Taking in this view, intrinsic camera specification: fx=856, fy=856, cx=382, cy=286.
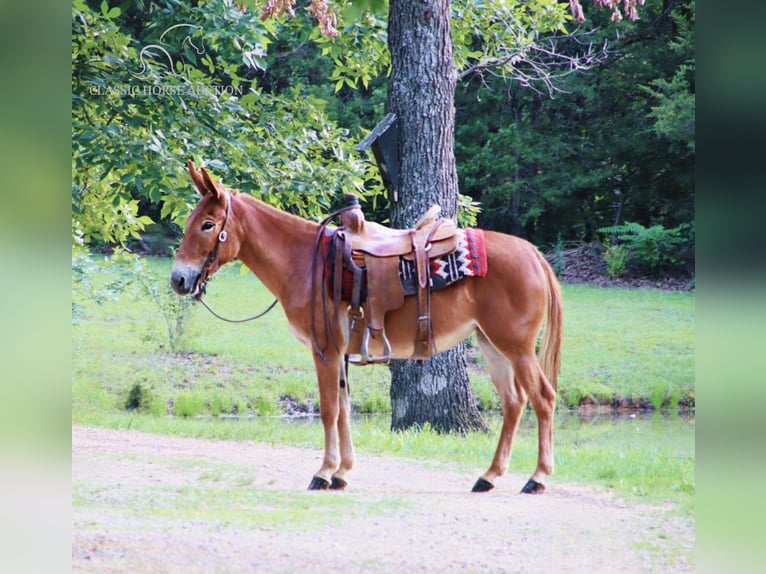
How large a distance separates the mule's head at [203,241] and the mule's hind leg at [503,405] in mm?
1824

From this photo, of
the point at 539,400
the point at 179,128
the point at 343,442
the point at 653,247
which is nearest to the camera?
the point at 539,400

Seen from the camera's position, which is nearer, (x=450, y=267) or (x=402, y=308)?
(x=450, y=267)

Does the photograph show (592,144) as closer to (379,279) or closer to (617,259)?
(617,259)

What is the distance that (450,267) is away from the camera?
18.0ft

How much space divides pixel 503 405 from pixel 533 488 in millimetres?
565

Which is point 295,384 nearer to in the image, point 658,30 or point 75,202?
point 75,202

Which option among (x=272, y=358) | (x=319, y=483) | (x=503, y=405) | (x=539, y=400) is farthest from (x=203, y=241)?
(x=272, y=358)

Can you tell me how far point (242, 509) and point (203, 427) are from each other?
418 cm

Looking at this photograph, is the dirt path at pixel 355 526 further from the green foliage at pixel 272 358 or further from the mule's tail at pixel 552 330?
the green foliage at pixel 272 358

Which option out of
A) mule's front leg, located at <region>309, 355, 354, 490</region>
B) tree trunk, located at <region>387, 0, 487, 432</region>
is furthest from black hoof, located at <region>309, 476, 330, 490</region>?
tree trunk, located at <region>387, 0, 487, 432</region>

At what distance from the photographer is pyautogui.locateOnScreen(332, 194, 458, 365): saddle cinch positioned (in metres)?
5.50

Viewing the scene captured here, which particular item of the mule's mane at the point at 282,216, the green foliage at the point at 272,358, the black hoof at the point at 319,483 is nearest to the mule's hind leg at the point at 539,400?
the black hoof at the point at 319,483

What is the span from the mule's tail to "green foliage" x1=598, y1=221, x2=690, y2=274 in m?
11.2
